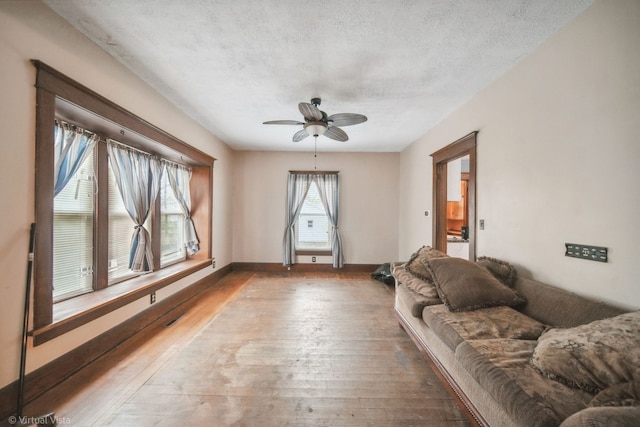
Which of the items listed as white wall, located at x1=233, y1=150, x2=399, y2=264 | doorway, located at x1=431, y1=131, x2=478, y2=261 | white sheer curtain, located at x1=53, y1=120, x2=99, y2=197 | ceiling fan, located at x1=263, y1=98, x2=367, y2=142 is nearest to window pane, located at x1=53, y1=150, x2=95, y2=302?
white sheer curtain, located at x1=53, y1=120, x2=99, y2=197

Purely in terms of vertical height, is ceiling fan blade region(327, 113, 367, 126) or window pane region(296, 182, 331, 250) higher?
ceiling fan blade region(327, 113, 367, 126)

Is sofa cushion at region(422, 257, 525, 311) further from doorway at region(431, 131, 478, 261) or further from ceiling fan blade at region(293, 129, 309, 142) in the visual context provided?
ceiling fan blade at region(293, 129, 309, 142)

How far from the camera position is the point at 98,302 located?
81.9 inches

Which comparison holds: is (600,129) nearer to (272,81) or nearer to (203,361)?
(272,81)

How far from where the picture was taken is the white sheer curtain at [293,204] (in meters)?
5.09

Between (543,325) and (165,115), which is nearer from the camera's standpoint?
(543,325)

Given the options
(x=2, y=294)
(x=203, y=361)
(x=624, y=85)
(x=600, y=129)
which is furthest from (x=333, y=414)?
(x=624, y=85)

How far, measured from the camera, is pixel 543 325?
61.9 inches

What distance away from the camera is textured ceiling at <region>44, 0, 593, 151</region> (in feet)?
5.24

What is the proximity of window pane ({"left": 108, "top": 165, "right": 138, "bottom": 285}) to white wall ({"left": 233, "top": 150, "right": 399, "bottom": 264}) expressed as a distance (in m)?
2.45

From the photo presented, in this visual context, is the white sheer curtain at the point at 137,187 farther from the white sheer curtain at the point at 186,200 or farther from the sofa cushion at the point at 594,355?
the sofa cushion at the point at 594,355

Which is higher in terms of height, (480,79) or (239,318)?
(480,79)

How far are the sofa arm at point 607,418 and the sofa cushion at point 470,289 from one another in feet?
3.44

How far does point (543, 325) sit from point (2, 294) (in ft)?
11.3
